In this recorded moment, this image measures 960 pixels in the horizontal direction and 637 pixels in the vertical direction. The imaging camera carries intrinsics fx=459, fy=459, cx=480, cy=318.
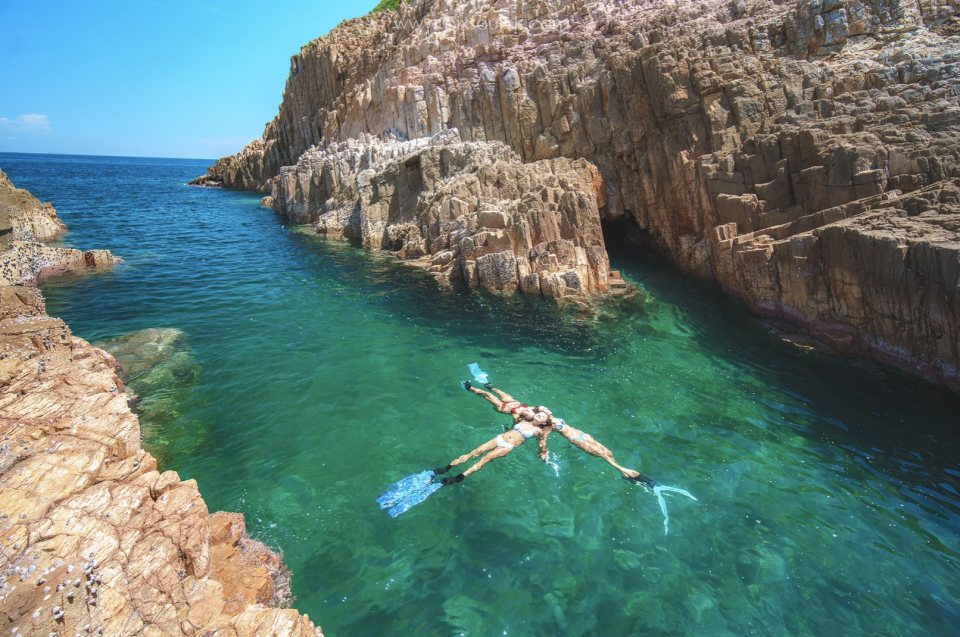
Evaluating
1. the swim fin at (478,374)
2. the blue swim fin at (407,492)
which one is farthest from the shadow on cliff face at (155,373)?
the swim fin at (478,374)

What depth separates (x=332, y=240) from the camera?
3372cm

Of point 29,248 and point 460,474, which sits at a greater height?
point 29,248

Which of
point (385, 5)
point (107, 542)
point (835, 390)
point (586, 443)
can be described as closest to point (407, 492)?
point (586, 443)

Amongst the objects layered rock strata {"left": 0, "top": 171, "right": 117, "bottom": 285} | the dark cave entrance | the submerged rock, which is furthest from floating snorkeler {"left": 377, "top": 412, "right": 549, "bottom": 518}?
layered rock strata {"left": 0, "top": 171, "right": 117, "bottom": 285}

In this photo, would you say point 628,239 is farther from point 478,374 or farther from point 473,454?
point 473,454

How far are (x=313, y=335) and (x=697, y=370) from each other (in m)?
13.5

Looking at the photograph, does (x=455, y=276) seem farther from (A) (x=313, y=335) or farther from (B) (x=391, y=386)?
(B) (x=391, y=386)

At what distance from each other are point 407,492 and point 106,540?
486 centimetres

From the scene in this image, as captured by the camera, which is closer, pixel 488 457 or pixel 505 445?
pixel 488 457

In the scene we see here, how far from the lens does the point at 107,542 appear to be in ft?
21.7

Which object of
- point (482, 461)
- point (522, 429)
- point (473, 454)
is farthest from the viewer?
point (522, 429)

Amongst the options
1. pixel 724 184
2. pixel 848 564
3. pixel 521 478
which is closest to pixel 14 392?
pixel 521 478

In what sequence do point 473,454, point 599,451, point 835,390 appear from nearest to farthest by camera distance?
point 473,454, point 599,451, point 835,390

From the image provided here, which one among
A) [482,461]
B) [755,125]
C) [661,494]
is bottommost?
[661,494]
